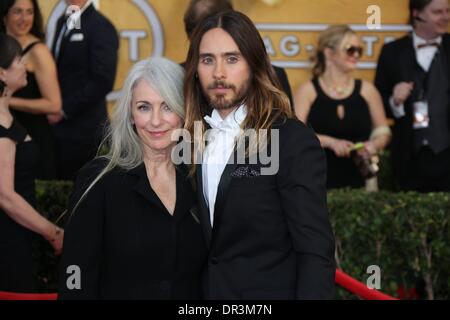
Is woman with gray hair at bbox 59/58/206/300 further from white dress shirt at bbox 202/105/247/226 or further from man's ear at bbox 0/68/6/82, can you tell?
man's ear at bbox 0/68/6/82

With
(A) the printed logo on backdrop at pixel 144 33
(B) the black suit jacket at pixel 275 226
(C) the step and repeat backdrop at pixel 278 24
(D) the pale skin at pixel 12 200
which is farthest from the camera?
(A) the printed logo on backdrop at pixel 144 33

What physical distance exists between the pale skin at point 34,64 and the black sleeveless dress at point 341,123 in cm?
195

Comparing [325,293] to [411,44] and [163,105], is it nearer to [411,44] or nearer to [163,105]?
[163,105]

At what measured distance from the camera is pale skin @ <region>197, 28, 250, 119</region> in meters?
3.39

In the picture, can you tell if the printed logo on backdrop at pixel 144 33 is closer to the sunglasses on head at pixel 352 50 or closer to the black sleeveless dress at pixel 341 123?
the black sleeveless dress at pixel 341 123

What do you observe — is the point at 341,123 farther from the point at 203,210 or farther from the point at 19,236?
the point at 203,210

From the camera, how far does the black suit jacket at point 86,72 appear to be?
282 inches

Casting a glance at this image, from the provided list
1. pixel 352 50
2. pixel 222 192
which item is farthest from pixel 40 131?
pixel 222 192

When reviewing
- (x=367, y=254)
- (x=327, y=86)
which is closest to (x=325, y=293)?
(x=367, y=254)

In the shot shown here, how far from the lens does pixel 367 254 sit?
6.22m

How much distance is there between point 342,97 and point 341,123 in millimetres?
203

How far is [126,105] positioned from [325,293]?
1.09m

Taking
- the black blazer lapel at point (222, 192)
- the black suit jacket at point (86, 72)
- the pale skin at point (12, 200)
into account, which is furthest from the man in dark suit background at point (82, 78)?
the black blazer lapel at point (222, 192)

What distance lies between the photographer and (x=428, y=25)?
6.80 m
